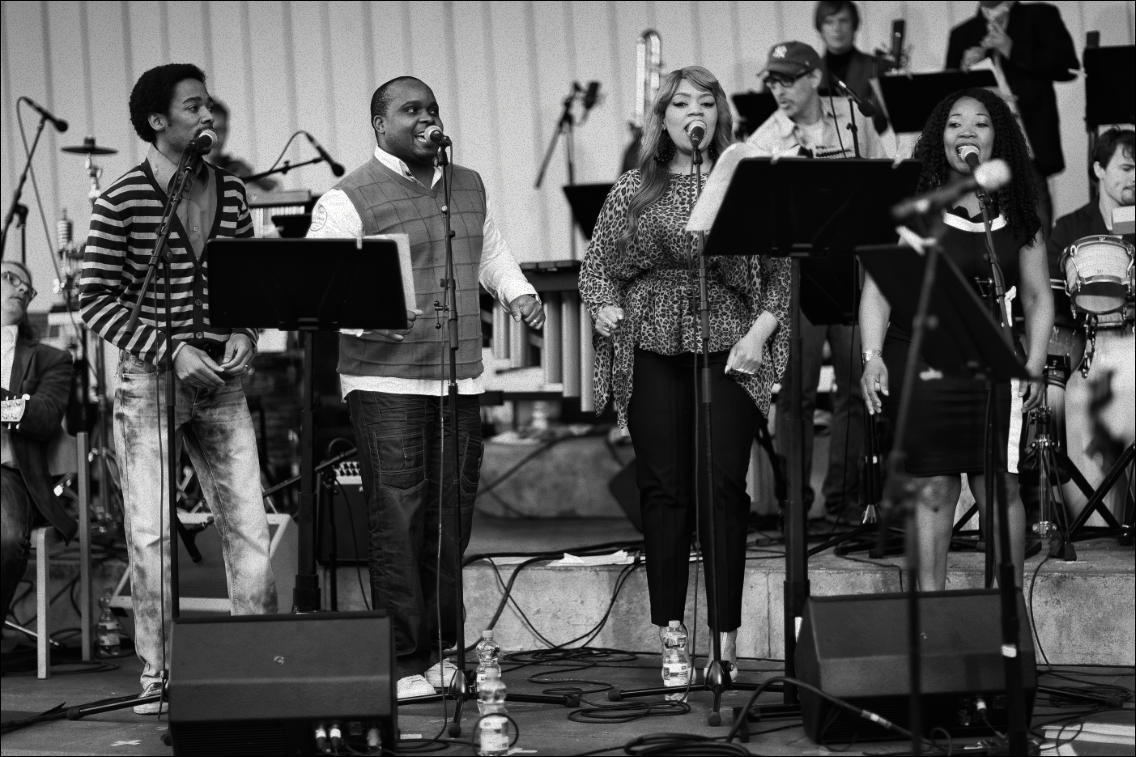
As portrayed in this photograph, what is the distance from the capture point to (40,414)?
5.59 meters

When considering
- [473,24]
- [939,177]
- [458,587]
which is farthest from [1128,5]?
[458,587]

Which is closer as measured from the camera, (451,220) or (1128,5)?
(451,220)

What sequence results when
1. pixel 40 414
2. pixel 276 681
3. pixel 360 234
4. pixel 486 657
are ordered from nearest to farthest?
pixel 276 681 < pixel 486 657 < pixel 360 234 < pixel 40 414

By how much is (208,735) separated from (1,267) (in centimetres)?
297

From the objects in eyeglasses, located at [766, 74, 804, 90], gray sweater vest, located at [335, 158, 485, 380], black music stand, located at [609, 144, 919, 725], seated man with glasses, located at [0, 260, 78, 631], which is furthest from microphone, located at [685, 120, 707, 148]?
seated man with glasses, located at [0, 260, 78, 631]

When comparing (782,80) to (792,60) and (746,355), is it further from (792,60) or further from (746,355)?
(746,355)

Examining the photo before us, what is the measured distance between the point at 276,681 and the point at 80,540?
2.41 metres

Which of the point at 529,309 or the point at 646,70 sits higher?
the point at 646,70

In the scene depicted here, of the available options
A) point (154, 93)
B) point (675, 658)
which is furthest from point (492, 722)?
point (154, 93)

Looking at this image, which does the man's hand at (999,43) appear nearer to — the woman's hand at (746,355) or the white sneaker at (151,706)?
the woman's hand at (746,355)

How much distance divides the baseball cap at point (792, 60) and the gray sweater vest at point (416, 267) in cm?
243

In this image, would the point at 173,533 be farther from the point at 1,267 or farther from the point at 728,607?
the point at 1,267

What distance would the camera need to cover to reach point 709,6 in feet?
29.5

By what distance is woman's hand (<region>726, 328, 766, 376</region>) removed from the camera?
14.3 ft
